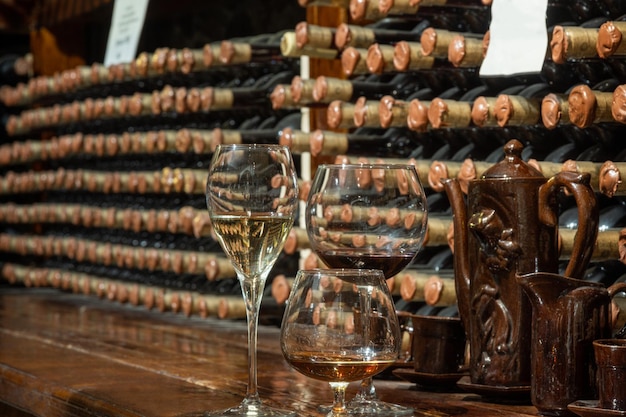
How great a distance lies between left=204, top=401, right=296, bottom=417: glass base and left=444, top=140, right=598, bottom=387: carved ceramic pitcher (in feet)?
0.88

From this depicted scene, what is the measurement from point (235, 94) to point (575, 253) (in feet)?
4.46

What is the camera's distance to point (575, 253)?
48.6 inches

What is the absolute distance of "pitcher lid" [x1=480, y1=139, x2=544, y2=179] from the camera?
1307 millimetres

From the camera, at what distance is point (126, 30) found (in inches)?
105

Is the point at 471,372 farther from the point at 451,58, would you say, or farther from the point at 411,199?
the point at 451,58

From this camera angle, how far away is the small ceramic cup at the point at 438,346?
4.57 feet

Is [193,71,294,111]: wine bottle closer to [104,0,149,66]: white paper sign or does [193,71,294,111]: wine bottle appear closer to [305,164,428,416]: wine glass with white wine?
[104,0,149,66]: white paper sign

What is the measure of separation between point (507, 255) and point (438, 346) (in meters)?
0.17

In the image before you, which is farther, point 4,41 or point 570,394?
point 4,41

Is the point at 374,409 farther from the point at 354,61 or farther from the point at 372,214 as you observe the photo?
the point at 354,61

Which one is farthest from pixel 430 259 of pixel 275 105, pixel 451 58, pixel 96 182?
pixel 96 182

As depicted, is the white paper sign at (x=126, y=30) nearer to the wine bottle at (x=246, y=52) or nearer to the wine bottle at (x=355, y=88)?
the wine bottle at (x=246, y=52)

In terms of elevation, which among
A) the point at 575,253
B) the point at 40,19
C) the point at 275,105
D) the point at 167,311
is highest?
the point at 40,19

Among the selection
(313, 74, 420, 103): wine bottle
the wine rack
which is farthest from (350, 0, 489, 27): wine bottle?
(313, 74, 420, 103): wine bottle
